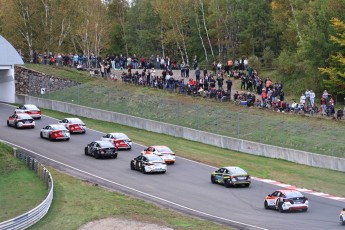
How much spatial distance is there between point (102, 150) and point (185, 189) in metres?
10.2

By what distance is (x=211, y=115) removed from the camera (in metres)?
64.8

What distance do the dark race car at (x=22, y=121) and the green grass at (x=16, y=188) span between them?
11.0m

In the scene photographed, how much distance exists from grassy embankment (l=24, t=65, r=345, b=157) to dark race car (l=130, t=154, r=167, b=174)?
1161cm

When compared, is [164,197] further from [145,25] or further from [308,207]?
[145,25]

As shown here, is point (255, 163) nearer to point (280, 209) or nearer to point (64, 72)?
point (280, 209)

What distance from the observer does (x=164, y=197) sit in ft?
140

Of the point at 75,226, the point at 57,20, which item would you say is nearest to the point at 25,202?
the point at 75,226

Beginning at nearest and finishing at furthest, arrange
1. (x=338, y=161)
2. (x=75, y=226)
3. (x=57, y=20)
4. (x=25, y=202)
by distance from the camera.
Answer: (x=75, y=226) → (x=25, y=202) → (x=338, y=161) → (x=57, y=20)

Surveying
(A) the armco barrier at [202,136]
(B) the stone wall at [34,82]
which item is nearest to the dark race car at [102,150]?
(A) the armco barrier at [202,136]

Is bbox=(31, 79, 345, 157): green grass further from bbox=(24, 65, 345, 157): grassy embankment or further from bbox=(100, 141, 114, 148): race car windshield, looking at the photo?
bbox=(100, 141, 114, 148): race car windshield

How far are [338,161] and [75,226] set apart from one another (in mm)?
23189

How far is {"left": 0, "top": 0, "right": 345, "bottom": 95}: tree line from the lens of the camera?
73000 millimetres

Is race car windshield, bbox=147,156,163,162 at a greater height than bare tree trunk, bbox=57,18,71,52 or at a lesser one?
lesser

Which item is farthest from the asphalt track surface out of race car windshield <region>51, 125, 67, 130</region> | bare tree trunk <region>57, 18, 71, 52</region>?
bare tree trunk <region>57, 18, 71, 52</region>
